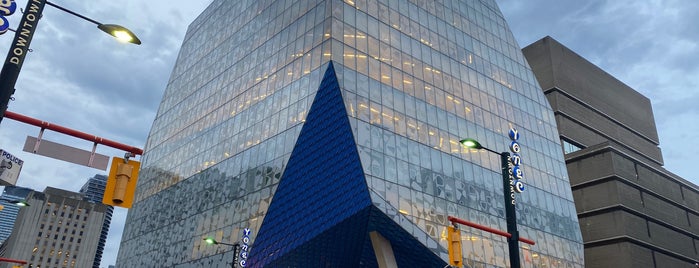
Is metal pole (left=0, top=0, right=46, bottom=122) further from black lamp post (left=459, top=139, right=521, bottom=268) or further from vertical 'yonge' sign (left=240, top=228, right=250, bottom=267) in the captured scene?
vertical 'yonge' sign (left=240, top=228, right=250, bottom=267)

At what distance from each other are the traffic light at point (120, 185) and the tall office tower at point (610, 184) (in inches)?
2690

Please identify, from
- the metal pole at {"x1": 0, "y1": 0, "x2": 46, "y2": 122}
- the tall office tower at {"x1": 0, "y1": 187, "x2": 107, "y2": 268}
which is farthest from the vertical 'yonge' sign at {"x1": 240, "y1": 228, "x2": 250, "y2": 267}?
the tall office tower at {"x1": 0, "y1": 187, "x2": 107, "y2": 268}

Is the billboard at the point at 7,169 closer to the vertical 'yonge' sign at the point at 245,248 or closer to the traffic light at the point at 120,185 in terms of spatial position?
the traffic light at the point at 120,185

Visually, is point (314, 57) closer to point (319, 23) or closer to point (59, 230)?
point (319, 23)

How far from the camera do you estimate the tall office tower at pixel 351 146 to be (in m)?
39.7

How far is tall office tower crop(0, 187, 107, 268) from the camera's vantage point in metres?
177

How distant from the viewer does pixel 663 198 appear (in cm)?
7706

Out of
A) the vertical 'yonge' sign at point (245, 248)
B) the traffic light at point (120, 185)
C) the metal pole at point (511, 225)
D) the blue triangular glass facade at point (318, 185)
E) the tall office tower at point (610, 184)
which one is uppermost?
the tall office tower at point (610, 184)

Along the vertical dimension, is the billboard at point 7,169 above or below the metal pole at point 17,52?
below

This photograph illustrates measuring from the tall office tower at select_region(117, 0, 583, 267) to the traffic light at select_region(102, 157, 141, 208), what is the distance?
83.9 feet

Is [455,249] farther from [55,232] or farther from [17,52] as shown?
[55,232]

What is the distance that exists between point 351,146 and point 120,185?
2774 cm

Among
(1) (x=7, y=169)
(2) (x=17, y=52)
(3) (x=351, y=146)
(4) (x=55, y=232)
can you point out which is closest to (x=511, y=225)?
(1) (x=7, y=169)

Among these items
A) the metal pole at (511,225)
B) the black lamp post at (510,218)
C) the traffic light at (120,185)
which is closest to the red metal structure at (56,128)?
the traffic light at (120,185)
